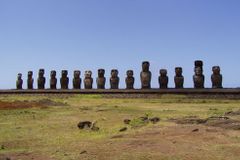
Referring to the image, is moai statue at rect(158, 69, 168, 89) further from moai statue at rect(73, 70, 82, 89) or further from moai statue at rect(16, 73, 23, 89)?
moai statue at rect(16, 73, 23, 89)

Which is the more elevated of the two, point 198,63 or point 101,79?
point 198,63

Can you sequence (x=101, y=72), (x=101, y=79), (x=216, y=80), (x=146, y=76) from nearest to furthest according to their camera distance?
(x=216, y=80), (x=146, y=76), (x=101, y=79), (x=101, y=72)

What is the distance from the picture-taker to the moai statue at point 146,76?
36719 mm

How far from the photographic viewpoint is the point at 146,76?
36812 millimetres

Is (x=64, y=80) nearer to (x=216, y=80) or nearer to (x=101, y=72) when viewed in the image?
(x=101, y=72)

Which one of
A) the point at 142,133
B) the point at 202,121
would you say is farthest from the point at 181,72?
the point at 142,133

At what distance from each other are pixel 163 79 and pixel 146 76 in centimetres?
139

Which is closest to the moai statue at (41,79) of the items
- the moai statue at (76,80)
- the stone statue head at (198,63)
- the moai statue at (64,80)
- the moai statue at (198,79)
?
the moai statue at (64,80)

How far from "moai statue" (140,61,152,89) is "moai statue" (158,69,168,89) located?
0.94 meters

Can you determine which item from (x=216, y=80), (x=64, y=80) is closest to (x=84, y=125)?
(x=216, y=80)

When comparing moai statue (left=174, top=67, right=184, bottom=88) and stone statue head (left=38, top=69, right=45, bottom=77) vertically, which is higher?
stone statue head (left=38, top=69, right=45, bottom=77)

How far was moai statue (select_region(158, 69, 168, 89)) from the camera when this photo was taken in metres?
36.0

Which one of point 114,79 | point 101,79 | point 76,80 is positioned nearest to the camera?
point 114,79

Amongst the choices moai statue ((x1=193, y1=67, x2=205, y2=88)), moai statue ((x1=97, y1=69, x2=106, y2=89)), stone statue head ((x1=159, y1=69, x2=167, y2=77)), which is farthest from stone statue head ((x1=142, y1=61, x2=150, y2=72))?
moai statue ((x1=193, y1=67, x2=205, y2=88))
